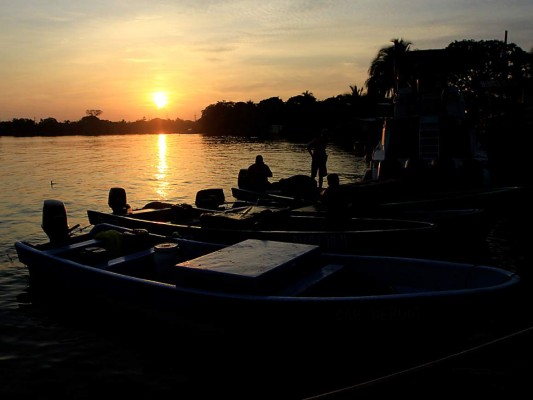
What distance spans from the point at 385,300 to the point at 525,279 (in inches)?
251

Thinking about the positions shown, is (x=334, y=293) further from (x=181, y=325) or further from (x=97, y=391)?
(x=97, y=391)

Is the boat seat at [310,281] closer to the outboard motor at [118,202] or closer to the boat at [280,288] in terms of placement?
Result: the boat at [280,288]

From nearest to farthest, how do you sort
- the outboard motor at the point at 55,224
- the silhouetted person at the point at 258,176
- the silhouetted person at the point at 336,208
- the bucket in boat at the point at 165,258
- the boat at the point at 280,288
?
the boat at the point at 280,288 < the bucket in boat at the point at 165,258 < the outboard motor at the point at 55,224 < the silhouetted person at the point at 336,208 < the silhouetted person at the point at 258,176

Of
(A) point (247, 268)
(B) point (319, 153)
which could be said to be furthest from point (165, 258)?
(B) point (319, 153)

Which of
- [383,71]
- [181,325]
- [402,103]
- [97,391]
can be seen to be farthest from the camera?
[383,71]

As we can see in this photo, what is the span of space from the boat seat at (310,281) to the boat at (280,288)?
0.05ft

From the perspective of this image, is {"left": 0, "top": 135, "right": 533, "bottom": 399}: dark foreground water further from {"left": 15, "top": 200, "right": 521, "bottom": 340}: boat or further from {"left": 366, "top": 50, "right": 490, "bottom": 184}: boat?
{"left": 366, "top": 50, "right": 490, "bottom": 184}: boat

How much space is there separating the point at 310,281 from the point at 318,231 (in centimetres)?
343

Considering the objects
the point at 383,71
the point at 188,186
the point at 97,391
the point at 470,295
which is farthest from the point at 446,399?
the point at 383,71

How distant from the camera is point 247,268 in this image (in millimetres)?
6957

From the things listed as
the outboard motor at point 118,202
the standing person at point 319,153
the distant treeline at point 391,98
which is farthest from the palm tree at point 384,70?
the outboard motor at point 118,202

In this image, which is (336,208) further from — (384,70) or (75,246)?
(384,70)

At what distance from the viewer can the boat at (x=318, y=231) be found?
9.73 meters

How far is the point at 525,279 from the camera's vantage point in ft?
36.1
